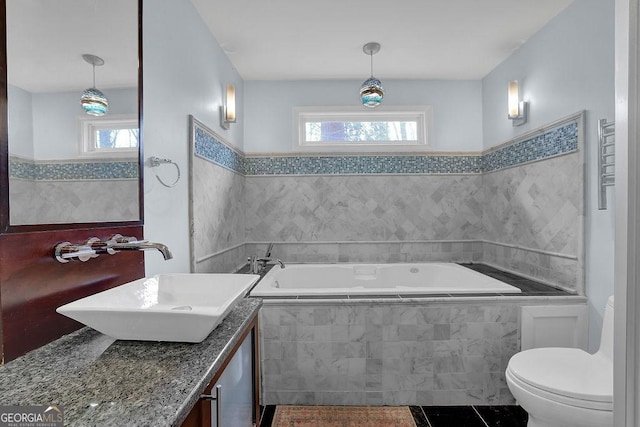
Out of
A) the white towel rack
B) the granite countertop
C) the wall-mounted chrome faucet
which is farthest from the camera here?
the white towel rack

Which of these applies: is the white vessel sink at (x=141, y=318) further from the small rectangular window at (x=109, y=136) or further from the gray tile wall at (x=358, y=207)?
the gray tile wall at (x=358, y=207)

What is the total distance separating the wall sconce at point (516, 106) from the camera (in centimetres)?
265

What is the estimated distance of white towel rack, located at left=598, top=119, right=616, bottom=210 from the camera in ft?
6.03

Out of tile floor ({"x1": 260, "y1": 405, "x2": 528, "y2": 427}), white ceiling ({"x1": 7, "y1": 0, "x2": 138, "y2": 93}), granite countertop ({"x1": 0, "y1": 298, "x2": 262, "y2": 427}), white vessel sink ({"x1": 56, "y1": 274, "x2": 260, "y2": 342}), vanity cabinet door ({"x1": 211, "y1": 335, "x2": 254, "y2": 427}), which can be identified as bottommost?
tile floor ({"x1": 260, "y1": 405, "x2": 528, "y2": 427})

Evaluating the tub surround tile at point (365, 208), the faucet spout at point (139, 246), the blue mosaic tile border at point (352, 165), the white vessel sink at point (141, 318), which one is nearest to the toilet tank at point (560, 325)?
the tub surround tile at point (365, 208)

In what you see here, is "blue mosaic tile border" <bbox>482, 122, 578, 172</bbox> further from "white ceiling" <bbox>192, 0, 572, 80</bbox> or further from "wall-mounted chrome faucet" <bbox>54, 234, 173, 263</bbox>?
"wall-mounted chrome faucet" <bbox>54, 234, 173, 263</bbox>

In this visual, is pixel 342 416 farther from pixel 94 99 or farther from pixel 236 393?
pixel 94 99

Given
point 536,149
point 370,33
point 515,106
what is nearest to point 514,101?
point 515,106

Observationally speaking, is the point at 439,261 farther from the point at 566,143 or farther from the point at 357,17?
the point at 357,17

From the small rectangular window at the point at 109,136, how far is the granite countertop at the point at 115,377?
643mm

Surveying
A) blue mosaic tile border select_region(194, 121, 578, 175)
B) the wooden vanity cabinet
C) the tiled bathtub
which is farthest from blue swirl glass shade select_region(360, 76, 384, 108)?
the wooden vanity cabinet

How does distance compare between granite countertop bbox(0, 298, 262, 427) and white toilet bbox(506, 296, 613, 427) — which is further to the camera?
white toilet bbox(506, 296, 613, 427)

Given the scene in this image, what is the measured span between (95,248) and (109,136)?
439mm

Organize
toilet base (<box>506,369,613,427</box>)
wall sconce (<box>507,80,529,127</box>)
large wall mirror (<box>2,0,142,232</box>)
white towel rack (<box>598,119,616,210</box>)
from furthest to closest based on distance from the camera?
wall sconce (<box>507,80,529,127</box>), white towel rack (<box>598,119,616,210</box>), toilet base (<box>506,369,613,427</box>), large wall mirror (<box>2,0,142,232</box>)
